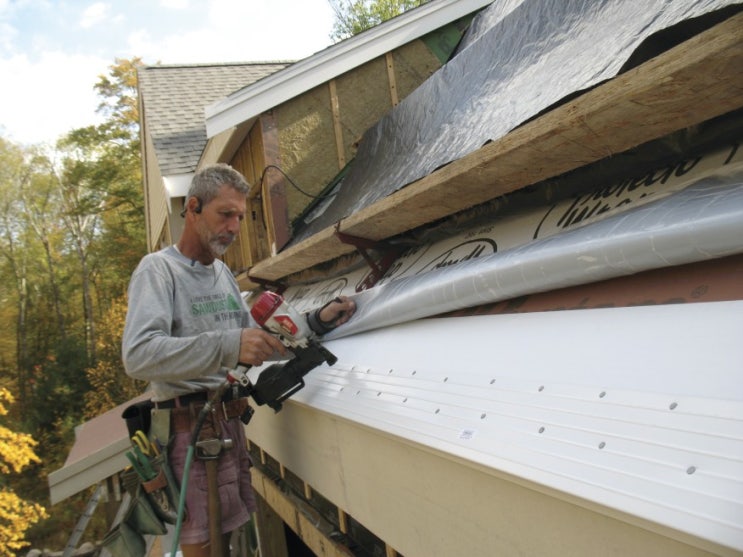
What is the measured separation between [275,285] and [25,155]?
101 ft

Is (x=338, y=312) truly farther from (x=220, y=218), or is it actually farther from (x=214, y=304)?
(x=220, y=218)

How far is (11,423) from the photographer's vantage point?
23.1m

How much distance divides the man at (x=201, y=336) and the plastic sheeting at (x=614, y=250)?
815mm

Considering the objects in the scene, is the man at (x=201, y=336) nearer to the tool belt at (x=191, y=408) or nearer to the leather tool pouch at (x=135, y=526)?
the tool belt at (x=191, y=408)

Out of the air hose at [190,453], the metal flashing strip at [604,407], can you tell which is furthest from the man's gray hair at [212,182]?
the metal flashing strip at [604,407]

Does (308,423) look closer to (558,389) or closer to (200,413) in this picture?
(200,413)

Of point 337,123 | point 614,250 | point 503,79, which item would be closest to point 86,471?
point 337,123

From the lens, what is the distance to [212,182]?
101 inches

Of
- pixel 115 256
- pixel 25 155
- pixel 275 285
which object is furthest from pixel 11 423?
pixel 275 285

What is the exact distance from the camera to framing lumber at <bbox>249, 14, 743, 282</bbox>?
4.33 ft

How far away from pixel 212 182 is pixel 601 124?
1.68 m

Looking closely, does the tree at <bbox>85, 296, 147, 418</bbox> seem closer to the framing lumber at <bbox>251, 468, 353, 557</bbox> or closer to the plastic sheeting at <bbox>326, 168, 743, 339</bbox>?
the framing lumber at <bbox>251, 468, 353, 557</bbox>

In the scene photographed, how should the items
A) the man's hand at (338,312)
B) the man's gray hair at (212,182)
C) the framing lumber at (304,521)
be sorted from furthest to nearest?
the framing lumber at (304,521)
the man's hand at (338,312)
the man's gray hair at (212,182)

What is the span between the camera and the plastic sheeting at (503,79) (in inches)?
83.7
